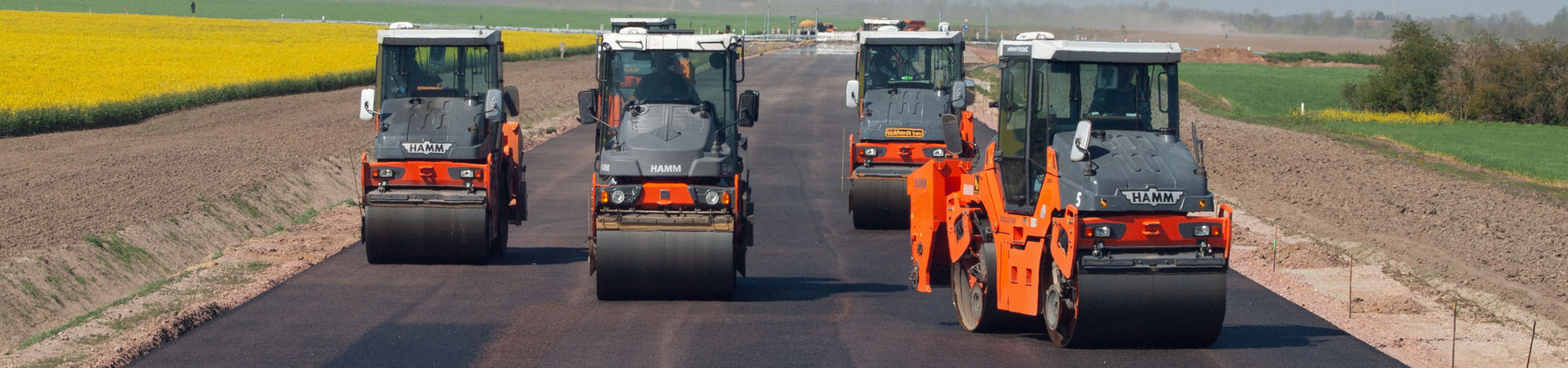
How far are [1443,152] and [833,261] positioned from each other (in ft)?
72.3

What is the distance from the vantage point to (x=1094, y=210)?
1034cm

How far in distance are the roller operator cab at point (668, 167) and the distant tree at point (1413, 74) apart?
40.3m

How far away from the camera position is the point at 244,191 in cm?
2245

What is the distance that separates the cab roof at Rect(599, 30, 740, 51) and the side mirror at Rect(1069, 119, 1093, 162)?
5613mm

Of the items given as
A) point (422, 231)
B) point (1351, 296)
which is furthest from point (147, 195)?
point (1351, 296)

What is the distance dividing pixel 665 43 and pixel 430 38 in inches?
143

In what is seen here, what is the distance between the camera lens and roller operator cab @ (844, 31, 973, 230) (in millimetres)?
20250

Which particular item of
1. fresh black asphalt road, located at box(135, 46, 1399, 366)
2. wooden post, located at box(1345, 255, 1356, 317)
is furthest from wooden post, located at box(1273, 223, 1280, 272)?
fresh black asphalt road, located at box(135, 46, 1399, 366)

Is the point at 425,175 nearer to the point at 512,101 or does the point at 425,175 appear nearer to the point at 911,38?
the point at 512,101

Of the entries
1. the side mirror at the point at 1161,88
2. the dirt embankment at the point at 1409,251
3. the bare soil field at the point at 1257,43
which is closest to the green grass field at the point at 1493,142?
the dirt embankment at the point at 1409,251

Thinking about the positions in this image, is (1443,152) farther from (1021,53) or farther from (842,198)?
(1021,53)

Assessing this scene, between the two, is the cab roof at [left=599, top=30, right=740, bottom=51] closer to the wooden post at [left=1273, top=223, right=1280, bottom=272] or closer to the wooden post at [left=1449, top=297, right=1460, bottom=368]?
the wooden post at [left=1273, top=223, right=1280, bottom=272]

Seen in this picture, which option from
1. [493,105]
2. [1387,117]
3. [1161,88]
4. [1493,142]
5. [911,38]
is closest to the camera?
[1161,88]

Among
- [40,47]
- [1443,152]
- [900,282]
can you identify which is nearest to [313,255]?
[900,282]
